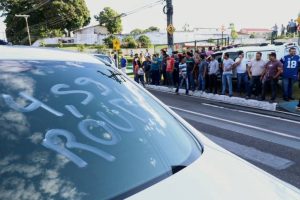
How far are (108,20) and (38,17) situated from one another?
729 inches

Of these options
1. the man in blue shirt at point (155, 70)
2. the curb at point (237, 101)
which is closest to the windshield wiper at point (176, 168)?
the curb at point (237, 101)

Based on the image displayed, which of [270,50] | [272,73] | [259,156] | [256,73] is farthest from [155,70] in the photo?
[259,156]

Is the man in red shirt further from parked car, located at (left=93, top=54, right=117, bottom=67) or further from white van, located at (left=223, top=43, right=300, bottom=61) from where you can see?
parked car, located at (left=93, top=54, right=117, bottom=67)

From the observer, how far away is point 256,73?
489 inches

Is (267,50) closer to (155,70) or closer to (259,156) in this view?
(155,70)

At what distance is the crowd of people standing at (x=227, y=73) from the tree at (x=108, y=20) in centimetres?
6376

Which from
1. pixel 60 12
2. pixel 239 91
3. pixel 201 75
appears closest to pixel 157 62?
pixel 201 75

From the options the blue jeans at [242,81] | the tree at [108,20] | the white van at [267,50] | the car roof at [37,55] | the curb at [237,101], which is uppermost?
the tree at [108,20]

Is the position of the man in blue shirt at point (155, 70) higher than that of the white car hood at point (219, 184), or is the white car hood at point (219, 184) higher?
the white car hood at point (219, 184)

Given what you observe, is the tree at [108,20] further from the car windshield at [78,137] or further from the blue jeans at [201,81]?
the car windshield at [78,137]

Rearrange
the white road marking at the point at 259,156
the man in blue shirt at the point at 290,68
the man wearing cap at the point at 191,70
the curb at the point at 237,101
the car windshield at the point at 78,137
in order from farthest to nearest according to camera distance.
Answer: the man wearing cap at the point at 191,70, the man in blue shirt at the point at 290,68, the curb at the point at 237,101, the white road marking at the point at 259,156, the car windshield at the point at 78,137

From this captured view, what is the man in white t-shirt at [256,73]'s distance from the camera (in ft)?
40.4

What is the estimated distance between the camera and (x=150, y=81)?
66.5ft

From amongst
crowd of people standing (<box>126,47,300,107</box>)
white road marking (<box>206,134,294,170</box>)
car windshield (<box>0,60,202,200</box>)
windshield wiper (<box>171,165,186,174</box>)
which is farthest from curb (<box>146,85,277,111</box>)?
windshield wiper (<box>171,165,186,174</box>)
